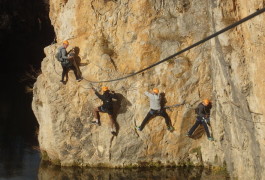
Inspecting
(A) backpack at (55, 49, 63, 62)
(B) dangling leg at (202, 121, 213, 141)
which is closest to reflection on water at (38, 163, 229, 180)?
(B) dangling leg at (202, 121, 213, 141)

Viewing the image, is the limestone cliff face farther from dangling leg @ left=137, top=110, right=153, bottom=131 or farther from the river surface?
the river surface

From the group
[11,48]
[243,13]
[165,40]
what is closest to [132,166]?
Answer: [165,40]

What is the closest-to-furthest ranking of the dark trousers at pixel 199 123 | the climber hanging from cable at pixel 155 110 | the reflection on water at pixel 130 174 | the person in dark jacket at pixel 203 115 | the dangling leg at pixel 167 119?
the person in dark jacket at pixel 203 115
the climber hanging from cable at pixel 155 110
the dark trousers at pixel 199 123
the dangling leg at pixel 167 119
the reflection on water at pixel 130 174

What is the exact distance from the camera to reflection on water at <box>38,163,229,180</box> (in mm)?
13750

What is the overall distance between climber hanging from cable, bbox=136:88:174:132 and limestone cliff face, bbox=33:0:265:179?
233mm

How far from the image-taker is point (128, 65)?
13.9m

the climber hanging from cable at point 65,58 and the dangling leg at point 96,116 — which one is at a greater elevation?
the climber hanging from cable at point 65,58

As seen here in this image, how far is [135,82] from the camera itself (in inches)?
546

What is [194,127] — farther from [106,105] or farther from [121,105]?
[106,105]

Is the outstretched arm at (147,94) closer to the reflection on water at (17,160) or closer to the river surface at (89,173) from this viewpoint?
the river surface at (89,173)

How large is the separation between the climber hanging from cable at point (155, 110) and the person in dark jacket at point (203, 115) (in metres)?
0.92

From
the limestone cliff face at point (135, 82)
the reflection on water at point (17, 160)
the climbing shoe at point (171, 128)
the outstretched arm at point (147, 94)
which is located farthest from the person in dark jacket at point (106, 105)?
the reflection on water at point (17, 160)

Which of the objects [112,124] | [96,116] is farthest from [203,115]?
[96,116]

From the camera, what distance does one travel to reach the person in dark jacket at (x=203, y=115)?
1320cm
